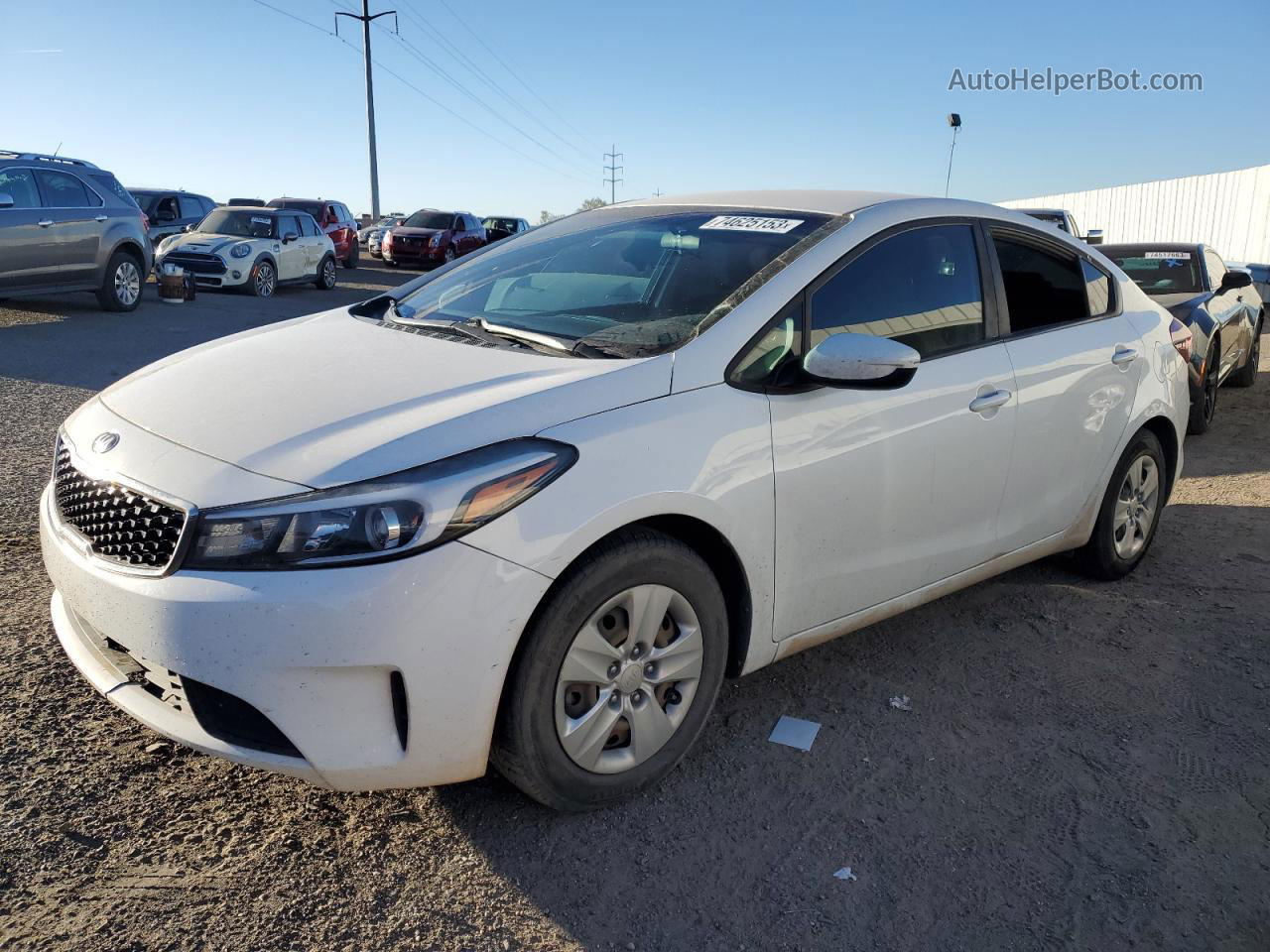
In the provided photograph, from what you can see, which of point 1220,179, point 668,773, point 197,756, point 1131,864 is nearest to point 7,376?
point 197,756

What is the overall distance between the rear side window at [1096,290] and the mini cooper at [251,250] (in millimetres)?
15149

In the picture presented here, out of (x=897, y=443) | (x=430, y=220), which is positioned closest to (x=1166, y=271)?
(x=897, y=443)

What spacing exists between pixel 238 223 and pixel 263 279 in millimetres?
1313

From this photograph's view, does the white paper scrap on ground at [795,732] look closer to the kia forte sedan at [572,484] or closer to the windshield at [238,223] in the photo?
the kia forte sedan at [572,484]

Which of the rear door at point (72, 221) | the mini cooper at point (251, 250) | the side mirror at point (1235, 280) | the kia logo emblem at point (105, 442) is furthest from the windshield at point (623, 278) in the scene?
the mini cooper at point (251, 250)

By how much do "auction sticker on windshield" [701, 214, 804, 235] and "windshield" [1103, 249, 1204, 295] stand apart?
6832mm

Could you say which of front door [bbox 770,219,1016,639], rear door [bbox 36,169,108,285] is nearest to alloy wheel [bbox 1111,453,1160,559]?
front door [bbox 770,219,1016,639]

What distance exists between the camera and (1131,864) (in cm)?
274

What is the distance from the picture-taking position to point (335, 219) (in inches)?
1008

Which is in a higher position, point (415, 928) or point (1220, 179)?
point (1220, 179)

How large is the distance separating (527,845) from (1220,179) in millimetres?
25953

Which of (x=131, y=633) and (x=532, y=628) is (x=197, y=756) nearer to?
(x=131, y=633)

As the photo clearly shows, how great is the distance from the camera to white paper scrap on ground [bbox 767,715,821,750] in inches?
130

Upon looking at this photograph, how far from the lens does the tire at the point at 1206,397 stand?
324 inches
